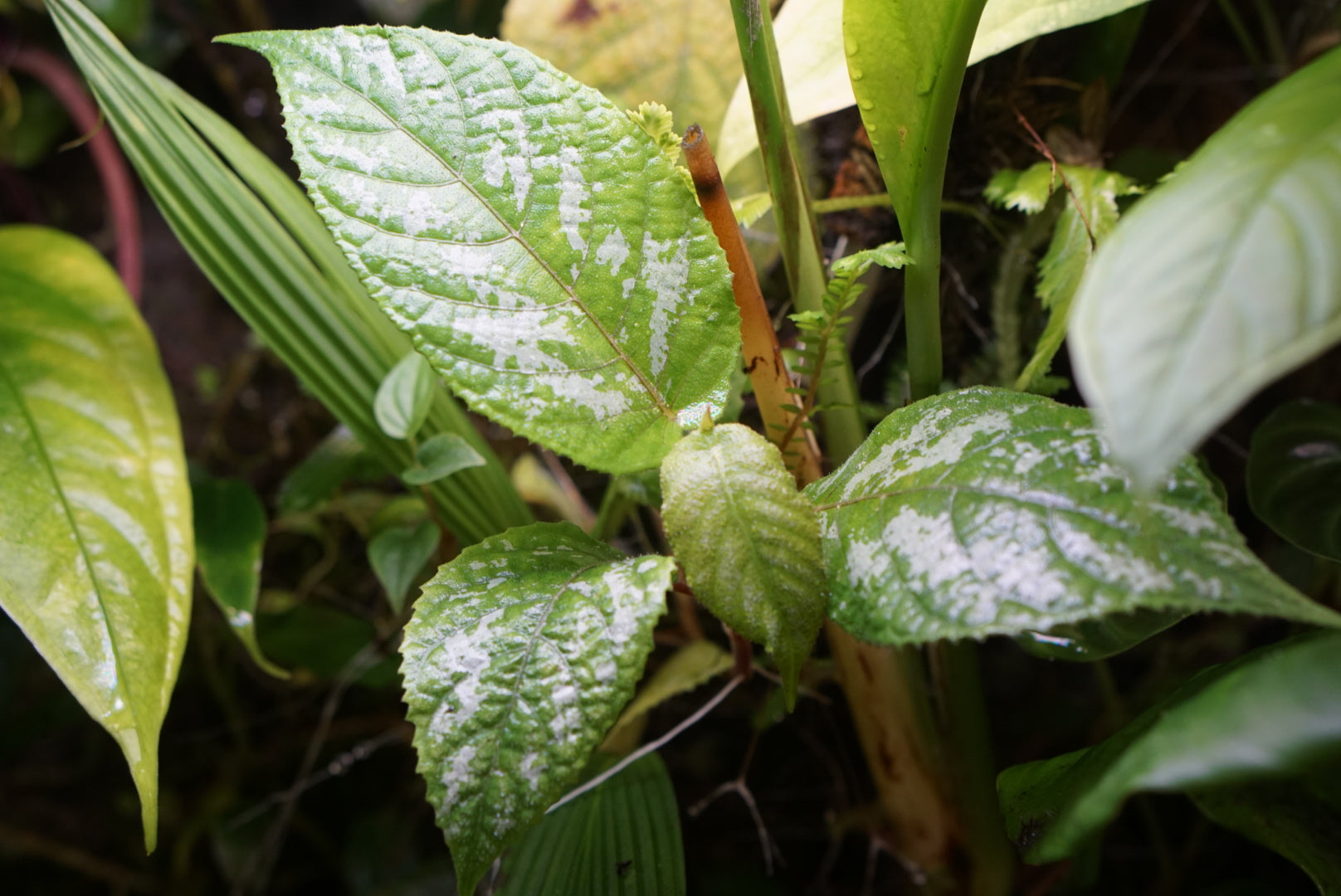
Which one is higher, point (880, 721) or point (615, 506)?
point (615, 506)

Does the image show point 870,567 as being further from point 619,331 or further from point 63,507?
point 63,507

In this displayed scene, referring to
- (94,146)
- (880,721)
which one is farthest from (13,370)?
(880,721)

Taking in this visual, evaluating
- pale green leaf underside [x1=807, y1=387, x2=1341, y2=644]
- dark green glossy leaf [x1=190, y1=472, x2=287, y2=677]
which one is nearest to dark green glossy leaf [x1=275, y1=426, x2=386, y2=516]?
dark green glossy leaf [x1=190, y1=472, x2=287, y2=677]

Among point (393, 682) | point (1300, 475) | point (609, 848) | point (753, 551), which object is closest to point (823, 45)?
point (753, 551)

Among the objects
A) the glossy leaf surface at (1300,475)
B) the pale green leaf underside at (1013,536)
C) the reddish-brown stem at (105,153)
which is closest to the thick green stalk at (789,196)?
the pale green leaf underside at (1013,536)

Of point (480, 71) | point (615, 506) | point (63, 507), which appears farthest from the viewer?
point (615, 506)

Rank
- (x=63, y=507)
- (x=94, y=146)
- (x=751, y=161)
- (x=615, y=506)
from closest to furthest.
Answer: (x=63, y=507) → (x=751, y=161) → (x=615, y=506) → (x=94, y=146)
